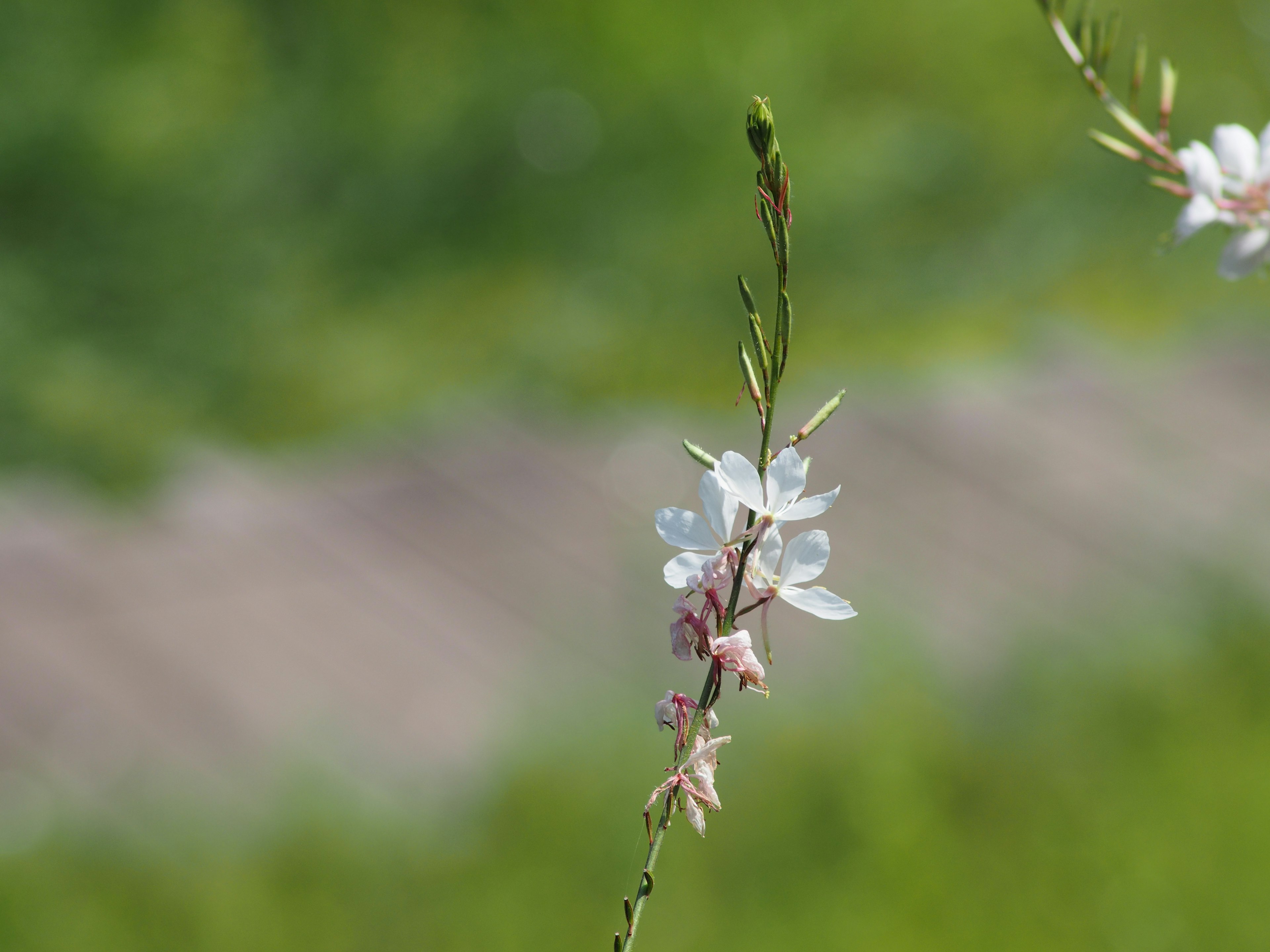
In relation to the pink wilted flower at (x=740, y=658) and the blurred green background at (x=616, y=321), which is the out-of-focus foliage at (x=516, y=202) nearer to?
the blurred green background at (x=616, y=321)

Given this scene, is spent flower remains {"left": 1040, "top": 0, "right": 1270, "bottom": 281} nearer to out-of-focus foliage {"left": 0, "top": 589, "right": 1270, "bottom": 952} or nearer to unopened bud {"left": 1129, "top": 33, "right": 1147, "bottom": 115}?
unopened bud {"left": 1129, "top": 33, "right": 1147, "bottom": 115}

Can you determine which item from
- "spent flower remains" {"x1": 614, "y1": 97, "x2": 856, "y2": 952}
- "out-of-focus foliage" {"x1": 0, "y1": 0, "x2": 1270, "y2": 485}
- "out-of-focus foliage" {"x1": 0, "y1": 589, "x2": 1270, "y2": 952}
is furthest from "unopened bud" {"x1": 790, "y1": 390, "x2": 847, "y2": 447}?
"out-of-focus foliage" {"x1": 0, "y1": 0, "x2": 1270, "y2": 485}

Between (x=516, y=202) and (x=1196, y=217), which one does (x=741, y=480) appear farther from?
(x=516, y=202)

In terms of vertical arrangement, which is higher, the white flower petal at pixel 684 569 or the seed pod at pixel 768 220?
the seed pod at pixel 768 220

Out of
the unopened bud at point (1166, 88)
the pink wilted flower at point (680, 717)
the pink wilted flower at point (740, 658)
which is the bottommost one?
the pink wilted flower at point (680, 717)

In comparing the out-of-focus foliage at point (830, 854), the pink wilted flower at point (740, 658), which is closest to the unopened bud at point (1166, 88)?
the pink wilted flower at point (740, 658)

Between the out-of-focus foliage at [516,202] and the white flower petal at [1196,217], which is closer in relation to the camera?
the white flower petal at [1196,217]

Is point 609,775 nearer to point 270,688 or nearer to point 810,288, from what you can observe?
point 270,688
